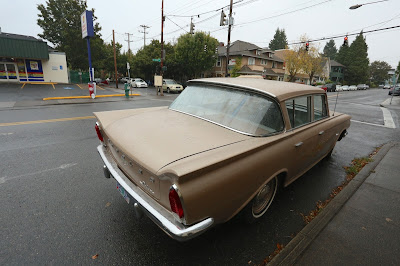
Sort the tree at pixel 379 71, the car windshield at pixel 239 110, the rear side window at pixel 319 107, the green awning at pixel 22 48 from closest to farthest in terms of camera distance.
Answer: the car windshield at pixel 239 110, the rear side window at pixel 319 107, the green awning at pixel 22 48, the tree at pixel 379 71

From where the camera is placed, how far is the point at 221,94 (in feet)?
9.51

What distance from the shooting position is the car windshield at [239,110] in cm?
241

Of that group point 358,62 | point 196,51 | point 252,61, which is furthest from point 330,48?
point 196,51

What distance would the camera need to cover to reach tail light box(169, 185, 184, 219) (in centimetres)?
157

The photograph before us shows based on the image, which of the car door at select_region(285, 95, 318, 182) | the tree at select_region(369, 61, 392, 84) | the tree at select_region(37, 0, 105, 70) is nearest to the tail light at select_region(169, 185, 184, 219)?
the car door at select_region(285, 95, 318, 182)

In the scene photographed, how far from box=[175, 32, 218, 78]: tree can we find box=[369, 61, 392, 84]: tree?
95.8 metres

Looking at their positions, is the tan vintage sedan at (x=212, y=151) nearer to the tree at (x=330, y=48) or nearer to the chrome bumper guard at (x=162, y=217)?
the chrome bumper guard at (x=162, y=217)

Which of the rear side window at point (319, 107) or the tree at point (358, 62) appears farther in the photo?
the tree at point (358, 62)

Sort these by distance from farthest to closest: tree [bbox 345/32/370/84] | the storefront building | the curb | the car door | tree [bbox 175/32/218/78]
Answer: tree [bbox 345/32/370/84] → tree [bbox 175/32/218/78] → the storefront building → the car door → the curb

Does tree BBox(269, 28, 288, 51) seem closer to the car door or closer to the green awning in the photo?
the green awning

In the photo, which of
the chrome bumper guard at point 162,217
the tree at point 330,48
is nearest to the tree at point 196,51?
the chrome bumper guard at point 162,217

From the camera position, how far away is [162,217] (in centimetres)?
172

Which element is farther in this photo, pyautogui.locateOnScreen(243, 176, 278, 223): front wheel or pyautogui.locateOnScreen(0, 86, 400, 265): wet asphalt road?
pyautogui.locateOnScreen(243, 176, 278, 223): front wheel

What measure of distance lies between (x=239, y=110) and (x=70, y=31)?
37.8m
